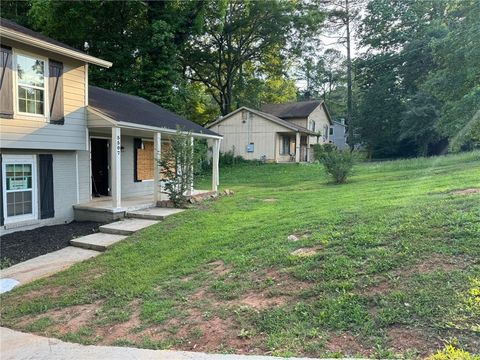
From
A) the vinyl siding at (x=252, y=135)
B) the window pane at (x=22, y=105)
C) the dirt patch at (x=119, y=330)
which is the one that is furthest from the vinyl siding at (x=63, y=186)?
the vinyl siding at (x=252, y=135)

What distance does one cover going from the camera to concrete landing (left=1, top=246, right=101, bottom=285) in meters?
6.05

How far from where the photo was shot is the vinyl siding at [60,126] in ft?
26.7

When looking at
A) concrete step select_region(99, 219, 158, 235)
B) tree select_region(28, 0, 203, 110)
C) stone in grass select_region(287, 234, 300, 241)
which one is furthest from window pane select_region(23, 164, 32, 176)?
tree select_region(28, 0, 203, 110)

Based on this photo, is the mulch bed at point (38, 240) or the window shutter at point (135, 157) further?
the window shutter at point (135, 157)

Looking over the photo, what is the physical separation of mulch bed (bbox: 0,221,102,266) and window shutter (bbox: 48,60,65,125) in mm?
2743

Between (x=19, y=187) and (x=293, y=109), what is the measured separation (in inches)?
1089

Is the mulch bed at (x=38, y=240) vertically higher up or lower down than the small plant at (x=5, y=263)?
higher up

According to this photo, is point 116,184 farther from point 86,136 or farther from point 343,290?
point 343,290

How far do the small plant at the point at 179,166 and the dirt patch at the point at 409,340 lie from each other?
795 cm

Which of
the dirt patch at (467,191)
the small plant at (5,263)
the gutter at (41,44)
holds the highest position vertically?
the gutter at (41,44)

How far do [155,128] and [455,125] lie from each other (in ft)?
47.2

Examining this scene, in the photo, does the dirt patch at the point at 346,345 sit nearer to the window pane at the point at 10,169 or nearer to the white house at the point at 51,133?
the white house at the point at 51,133

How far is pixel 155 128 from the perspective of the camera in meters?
10.8

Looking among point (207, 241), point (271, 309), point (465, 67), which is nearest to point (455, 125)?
point (465, 67)
